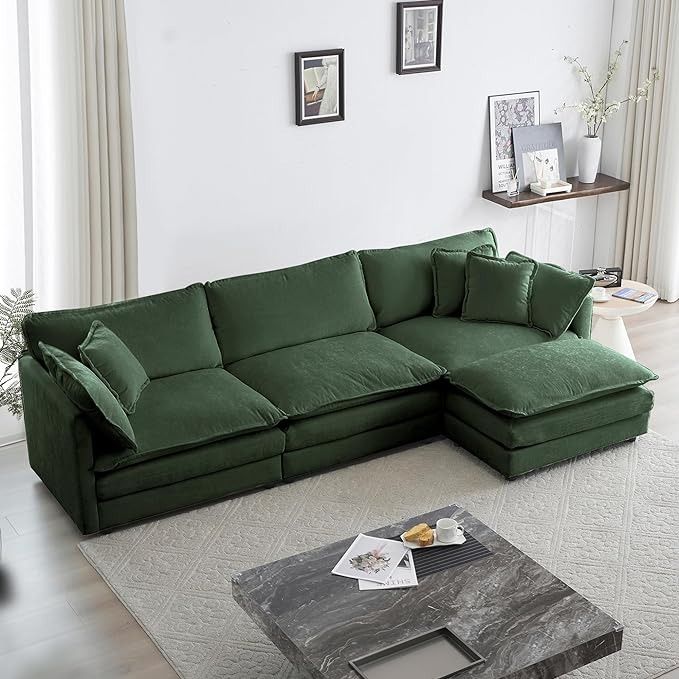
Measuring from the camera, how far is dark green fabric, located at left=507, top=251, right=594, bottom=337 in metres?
5.46

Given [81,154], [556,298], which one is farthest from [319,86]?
[556,298]

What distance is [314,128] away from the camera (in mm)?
6023

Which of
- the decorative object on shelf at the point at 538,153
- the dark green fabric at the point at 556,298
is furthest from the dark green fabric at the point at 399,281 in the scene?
the decorative object on shelf at the point at 538,153

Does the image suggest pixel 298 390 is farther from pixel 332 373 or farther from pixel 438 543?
pixel 438 543

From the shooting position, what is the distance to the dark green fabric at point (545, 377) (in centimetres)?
482

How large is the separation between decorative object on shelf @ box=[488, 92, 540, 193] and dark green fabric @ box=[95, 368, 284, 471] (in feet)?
8.69

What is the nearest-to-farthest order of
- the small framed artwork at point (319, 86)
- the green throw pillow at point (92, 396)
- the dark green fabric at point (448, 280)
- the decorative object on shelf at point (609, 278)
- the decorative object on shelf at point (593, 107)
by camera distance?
1. the green throw pillow at point (92, 396)
2. the dark green fabric at point (448, 280)
3. the small framed artwork at point (319, 86)
4. the decorative object on shelf at point (609, 278)
5. the decorative object on shelf at point (593, 107)

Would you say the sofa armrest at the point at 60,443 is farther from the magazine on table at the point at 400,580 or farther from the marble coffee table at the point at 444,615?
the magazine on table at the point at 400,580

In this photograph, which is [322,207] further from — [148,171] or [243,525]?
[243,525]

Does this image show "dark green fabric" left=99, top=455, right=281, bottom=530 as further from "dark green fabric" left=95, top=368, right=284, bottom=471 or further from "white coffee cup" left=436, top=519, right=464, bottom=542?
"white coffee cup" left=436, top=519, right=464, bottom=542

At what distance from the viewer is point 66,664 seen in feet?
12.2

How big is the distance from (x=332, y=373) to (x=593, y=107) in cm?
304

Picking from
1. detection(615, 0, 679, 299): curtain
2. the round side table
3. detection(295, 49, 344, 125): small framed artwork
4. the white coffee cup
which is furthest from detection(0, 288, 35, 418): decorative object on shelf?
detection(615, 0, 679, 299): curtain

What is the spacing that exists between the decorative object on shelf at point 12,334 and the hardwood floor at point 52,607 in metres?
0.37
